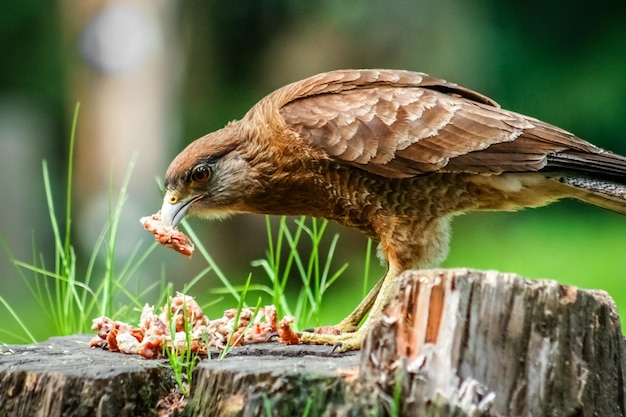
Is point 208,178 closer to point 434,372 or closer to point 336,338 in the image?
point 336,338

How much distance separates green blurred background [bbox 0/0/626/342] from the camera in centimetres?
859

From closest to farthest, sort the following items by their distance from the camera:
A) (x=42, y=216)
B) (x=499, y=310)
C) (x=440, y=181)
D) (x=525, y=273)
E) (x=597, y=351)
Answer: (x=499, y=310) → (x=597, y=351) → (x=440, y=181) → (x=525, y=273) → (x=42, y=216)

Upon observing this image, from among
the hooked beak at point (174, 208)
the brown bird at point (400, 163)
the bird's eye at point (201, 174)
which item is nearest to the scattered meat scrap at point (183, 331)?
the brown bird at point (400, 163)

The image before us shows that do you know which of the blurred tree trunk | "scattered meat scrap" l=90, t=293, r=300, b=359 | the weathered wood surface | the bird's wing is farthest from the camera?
the blurred tree trunk

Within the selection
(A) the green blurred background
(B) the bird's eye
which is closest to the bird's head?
(B) the bird's eye

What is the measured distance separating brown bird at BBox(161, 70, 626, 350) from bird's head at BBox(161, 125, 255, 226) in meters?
0.01

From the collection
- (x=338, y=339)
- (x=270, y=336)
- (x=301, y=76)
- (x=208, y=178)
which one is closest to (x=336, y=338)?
(x=338, y=339)

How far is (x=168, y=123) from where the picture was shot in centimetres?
939

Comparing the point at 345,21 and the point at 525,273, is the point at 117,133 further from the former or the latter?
the point at 525,273

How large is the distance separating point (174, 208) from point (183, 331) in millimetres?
1124

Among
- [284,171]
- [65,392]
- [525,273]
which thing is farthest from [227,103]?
Answer: [65,392]

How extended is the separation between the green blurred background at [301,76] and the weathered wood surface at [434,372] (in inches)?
182

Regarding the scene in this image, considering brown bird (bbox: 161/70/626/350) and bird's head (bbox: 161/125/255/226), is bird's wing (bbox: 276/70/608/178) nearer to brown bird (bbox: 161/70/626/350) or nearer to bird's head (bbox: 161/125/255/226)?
brown bird (bbox: 161/70/626/350)

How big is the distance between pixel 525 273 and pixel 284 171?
3.86 m
